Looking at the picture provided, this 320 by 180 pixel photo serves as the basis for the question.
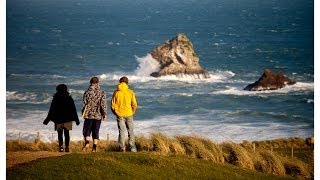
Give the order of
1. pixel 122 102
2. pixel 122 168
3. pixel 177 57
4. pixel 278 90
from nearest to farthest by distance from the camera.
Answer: pixel 122 168 → pixel 122 102 → pixel 278 90 → pixel 177 57

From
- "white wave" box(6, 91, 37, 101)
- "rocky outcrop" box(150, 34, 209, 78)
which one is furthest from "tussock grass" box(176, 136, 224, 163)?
"rocky outcrop" box(150, 34, 209, 78)

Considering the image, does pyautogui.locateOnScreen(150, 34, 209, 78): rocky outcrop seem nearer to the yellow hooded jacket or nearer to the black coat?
the black coat

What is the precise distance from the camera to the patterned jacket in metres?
12.1

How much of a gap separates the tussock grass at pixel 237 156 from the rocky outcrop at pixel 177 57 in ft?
111

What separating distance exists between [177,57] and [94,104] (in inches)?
1474

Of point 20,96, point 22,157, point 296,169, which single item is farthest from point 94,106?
point 20,96

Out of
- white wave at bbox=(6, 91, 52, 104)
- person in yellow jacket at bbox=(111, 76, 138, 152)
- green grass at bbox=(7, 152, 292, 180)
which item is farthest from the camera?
white wave at bbox=(6, 91, 52, 104)

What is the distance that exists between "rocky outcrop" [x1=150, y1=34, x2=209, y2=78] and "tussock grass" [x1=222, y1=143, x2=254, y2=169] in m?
33.7

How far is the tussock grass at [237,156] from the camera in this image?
43.7ft

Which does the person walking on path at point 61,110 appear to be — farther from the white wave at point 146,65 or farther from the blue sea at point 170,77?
the white wave at point 146,65

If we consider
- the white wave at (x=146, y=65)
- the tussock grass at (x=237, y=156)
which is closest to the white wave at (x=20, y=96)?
the white wave at (x=146, y=65)

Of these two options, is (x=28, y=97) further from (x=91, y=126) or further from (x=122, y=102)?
(x=122, y=102)

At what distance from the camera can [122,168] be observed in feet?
37.2

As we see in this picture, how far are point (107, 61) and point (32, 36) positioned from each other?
10.1 metres
